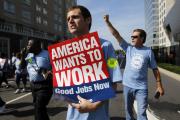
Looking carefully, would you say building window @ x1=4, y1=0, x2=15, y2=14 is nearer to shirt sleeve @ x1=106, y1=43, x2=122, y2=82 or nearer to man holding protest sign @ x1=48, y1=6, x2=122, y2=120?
man holding protest sign @ x1=48, y1=6, x2=122, y2=120

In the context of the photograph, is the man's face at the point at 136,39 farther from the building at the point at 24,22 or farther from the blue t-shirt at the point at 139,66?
the building at the point at 24,22

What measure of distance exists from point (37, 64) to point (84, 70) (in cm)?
360

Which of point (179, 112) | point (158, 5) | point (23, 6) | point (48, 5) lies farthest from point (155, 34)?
point (179, 112)

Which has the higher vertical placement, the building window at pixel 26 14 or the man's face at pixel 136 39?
the building window at pixel 26 14

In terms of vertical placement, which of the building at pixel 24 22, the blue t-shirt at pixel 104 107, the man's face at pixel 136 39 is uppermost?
the building at pixel 24 22

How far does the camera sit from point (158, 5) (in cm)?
15575

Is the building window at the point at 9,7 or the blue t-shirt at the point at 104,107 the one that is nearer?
the blue t-shirt at the point at 104,107

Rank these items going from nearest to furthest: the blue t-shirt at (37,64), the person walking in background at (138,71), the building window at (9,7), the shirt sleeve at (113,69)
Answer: the shirt sleeve at (113,69) → the person walking in background at (138,71) → the blue t-shirt at (37,64) → the building window at (9,7)

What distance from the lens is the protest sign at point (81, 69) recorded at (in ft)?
10.3

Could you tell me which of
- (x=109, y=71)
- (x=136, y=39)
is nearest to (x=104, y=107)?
(x=109, y=71)

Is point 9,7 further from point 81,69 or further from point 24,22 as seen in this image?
point 81,69

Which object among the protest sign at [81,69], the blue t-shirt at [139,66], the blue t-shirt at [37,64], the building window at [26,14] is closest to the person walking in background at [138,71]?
the blue t-shirt at [139,66]

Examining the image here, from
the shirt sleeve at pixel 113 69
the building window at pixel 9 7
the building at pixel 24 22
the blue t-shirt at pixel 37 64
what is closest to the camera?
the shirt sleeve at pixel 113 69

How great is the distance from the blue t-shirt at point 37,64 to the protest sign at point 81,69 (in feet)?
10.9
